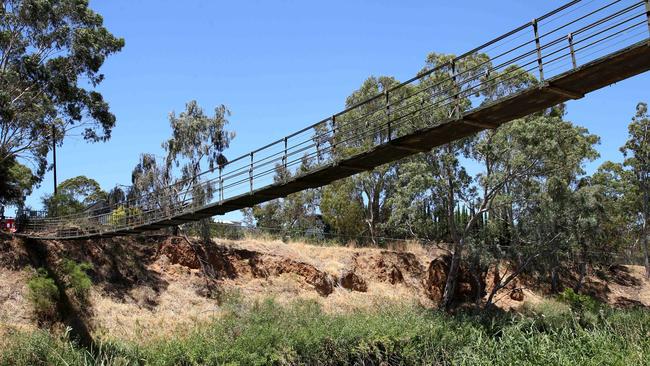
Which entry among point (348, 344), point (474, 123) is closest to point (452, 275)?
point (348, 344)

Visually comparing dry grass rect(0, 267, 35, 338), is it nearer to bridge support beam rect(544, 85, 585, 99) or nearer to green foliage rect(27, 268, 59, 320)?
green foliage rect(27, 268, 59, 320)

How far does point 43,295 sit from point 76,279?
4.92 ft

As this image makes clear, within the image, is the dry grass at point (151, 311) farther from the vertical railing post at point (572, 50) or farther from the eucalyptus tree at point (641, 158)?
the eucalyptus tree at point (641, 158)

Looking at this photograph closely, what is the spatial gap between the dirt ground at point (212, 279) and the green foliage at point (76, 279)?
45cm

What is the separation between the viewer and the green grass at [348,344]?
45.4 ft

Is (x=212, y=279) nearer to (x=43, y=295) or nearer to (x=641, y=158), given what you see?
(x=43, y=295)

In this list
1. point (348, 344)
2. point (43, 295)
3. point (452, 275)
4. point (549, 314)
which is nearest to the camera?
point (348, 344)

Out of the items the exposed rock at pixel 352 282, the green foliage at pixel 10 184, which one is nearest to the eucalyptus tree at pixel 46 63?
the green foliage at pixel 10 184

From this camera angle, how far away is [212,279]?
23.6 metres

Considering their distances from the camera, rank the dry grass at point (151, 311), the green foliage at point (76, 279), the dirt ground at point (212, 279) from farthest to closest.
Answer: the green foliage at point (76, 279)
the dirt ground at point (212, 279)
the dry grass at point (151, 311)

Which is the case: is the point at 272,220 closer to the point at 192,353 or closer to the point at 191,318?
the point at 191,318

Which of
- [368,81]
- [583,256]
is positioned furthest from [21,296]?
[583,256]

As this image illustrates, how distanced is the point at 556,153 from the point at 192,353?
17031mm

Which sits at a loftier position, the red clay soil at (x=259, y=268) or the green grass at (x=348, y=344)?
the red clay soil at (x=259, y=268)
